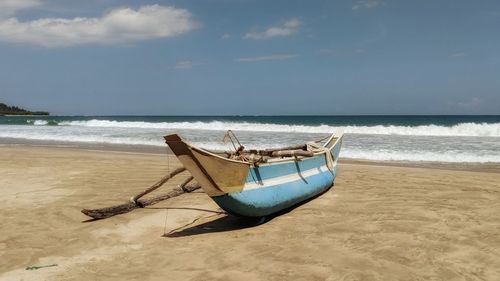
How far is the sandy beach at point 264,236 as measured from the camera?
13.3 feet

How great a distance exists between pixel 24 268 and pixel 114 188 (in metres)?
3.94

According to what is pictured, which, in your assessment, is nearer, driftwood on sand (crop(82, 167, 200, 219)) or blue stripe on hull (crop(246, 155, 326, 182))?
blue stripe on hull (crop(246, 155, 326, 182))

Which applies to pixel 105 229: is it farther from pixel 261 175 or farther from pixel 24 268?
pixel 261 175

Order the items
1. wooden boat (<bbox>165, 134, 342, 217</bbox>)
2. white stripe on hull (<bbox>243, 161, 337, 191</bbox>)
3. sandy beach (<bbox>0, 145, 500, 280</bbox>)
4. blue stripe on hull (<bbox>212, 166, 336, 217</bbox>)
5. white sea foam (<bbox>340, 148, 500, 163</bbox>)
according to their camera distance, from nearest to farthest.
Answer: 1. sandy beach (<bbox>0, 145, 500, 280</bbox>)
2. wooden boat (<bbox>165, 134, 342, 217</bbox>)
3. blue stripe on hull (<bbox>212, 166, 336, 217</bbox>)
4. white stripe on hull (<bbox>243, 161, 337, 191</bbox>)
5. white sea foam (<bbox>340, 148, 500, 163</bbox>)

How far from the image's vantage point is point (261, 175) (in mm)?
5453

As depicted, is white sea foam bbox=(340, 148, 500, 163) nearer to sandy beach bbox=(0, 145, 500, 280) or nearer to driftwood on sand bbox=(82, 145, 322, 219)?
sandy beach bbox=(0, 145, 500, 280)

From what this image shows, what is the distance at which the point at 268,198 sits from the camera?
5.48 m

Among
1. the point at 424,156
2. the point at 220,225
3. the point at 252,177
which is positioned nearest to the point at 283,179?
the point at 252,177

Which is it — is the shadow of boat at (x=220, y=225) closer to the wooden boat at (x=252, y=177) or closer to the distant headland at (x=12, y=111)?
the wooden boat at (x=252, y=177)

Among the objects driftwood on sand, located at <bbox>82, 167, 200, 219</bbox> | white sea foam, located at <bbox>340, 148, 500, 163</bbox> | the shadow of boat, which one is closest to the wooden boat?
the shadow of boat

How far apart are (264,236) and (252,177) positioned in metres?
0.72

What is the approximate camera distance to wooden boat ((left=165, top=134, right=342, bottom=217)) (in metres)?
4.71

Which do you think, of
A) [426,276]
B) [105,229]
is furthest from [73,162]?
[426,276]

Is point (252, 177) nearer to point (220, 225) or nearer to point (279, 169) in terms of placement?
point (279, 169)
